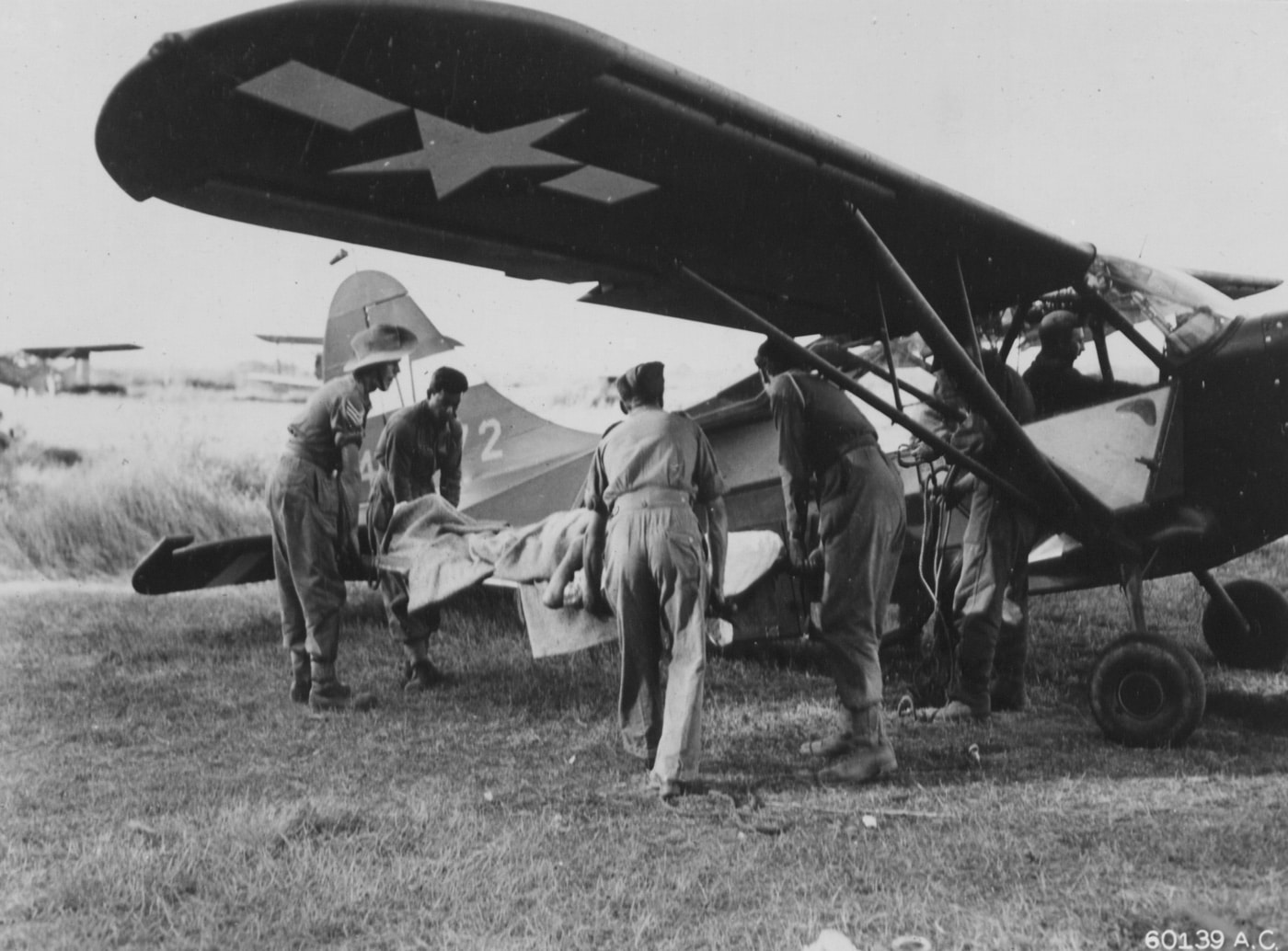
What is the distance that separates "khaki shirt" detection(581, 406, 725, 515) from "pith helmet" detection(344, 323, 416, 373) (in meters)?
2.12

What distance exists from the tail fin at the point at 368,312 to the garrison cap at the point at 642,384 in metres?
4.79

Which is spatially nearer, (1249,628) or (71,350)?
(1249,628)

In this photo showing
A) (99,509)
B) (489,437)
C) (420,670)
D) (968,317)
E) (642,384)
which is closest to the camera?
(642,384)

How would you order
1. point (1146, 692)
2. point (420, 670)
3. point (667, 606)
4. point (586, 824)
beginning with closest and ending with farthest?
point (586, 824)
point (667, 606)
point (1146, 692)
point (420, 670)

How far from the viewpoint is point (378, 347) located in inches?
249

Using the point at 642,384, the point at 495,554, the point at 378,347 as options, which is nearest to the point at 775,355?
the point at 642,384

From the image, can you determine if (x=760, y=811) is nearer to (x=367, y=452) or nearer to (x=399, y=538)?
(x=399, y=538)

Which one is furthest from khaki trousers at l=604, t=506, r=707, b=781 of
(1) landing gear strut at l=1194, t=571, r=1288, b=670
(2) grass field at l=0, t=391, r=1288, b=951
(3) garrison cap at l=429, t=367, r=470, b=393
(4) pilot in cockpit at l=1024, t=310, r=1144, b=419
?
(1) landing gear strut at l=1194, t=571, r=1288, b=670

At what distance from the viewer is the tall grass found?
11.9 m

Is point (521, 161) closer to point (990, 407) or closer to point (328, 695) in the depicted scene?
point (990, 407)

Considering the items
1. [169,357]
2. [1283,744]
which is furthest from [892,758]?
[169,357]

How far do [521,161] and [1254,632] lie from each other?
5764 millimetres

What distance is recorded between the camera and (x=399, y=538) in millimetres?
6629

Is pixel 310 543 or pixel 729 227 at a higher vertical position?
pixel 729 227
